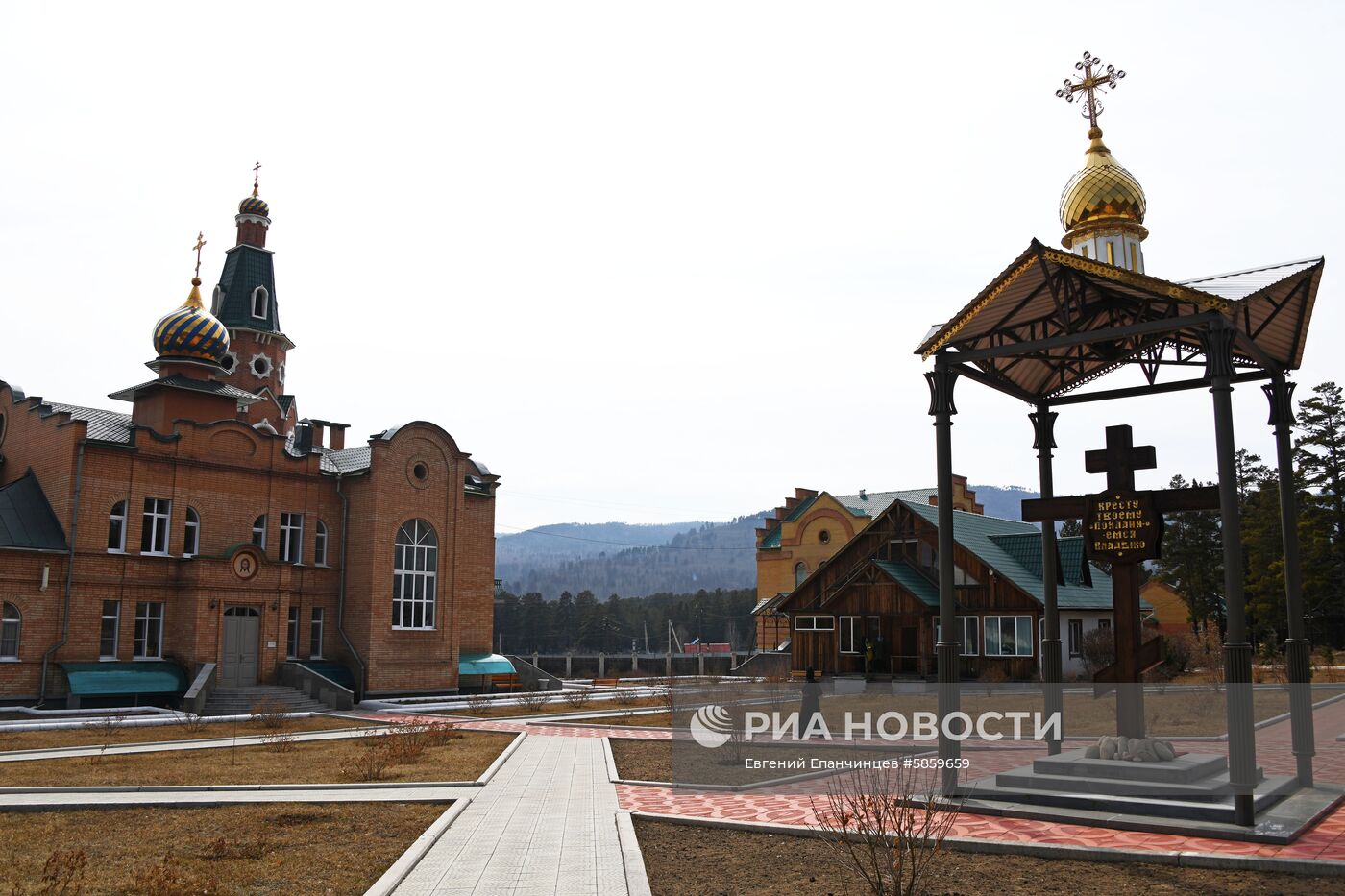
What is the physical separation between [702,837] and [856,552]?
27749 millimetres

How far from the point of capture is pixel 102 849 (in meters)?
9.34

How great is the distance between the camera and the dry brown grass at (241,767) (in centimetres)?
1392

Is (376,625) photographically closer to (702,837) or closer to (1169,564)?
(702,837)

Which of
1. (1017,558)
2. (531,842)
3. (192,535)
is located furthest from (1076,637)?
(531,842)

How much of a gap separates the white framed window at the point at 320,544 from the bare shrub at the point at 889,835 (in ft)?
76.6

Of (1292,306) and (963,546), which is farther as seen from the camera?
(963,546)

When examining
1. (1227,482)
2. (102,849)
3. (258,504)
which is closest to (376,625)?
(258,504)

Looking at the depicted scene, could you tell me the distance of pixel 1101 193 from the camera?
14102mm

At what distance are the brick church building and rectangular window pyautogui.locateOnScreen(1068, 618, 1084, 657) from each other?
66.4 feet

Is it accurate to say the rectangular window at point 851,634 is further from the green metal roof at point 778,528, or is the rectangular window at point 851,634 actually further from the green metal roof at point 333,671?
the green metal roof at point 778,528

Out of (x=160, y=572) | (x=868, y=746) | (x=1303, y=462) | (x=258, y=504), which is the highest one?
(x=1303, y=462)

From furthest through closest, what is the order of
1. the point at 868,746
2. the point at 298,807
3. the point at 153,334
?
the point at 153,334 < the point at 868,746 < the point at 298,807

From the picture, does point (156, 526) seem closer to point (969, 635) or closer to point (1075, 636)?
point (969, 635)

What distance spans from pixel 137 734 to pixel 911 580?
921 inches
